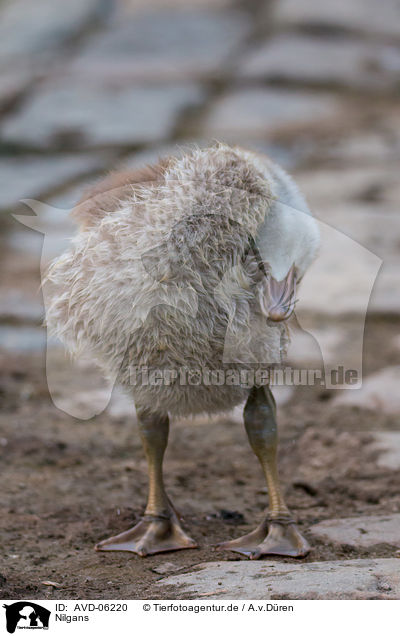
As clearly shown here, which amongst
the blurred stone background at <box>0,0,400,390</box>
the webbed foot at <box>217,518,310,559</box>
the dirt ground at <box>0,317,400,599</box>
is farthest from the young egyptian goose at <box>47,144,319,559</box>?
the blurred stone background at <box>0,0,400,390</box>

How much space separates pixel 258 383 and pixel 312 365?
73.7 inches

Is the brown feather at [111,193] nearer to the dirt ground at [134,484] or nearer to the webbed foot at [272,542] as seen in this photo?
the dirt ground at [134,484]

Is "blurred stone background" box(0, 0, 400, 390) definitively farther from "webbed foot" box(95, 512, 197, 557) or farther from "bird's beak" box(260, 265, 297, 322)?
"bird's beak" box(260, 265, 297, 322)

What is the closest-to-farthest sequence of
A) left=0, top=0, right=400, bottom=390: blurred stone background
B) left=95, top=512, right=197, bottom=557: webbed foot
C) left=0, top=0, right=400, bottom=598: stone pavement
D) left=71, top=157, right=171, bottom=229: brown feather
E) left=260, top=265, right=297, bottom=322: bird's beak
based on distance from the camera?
left=260, top=265, right=297, bottom=322: bird's beak < left=71, top=157, right=171, bottom=229: brown feather < left=95, top=512, right=197, bottom=557: webbed foot < left=0, top=0, right=400, bottom=598: stone pavement < left=0, top=0, right=400, bottom=390: blurred stone background

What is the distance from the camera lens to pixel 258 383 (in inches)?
98.3

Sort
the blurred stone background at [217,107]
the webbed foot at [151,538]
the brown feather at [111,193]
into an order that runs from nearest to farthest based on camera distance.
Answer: the brown feather at [111,193] < the webbed foot at [151,538] < the blurred stone background at [217,107]

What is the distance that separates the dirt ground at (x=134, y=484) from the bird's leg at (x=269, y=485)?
0.08m

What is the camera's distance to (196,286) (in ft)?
7.58

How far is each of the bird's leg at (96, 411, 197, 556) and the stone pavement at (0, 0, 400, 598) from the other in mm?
267

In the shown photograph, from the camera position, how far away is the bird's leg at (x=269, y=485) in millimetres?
2541

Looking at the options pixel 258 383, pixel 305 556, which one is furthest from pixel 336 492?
pixel 258 383

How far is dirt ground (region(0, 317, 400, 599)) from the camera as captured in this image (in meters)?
2.51

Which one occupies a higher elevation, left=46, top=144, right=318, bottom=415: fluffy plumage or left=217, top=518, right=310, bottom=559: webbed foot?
left=46, top=144, right=318, bottom=415: fluffy plumage

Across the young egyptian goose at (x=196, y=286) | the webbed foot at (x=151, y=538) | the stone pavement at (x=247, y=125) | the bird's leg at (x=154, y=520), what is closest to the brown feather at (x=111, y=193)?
the young egyptian goose at (x=196, y=286)
